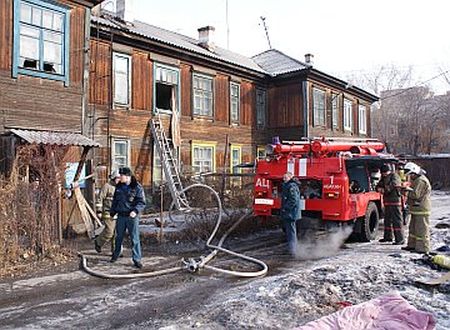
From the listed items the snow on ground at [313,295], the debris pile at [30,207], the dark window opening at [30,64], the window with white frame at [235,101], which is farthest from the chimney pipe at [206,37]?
the snow on ground at [313,295]

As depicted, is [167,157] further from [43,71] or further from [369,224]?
[369,224]

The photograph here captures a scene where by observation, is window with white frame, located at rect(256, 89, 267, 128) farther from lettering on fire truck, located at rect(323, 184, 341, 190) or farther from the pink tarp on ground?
the pink tarp on ground

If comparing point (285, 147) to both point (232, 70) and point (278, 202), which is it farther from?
point (232, 70)

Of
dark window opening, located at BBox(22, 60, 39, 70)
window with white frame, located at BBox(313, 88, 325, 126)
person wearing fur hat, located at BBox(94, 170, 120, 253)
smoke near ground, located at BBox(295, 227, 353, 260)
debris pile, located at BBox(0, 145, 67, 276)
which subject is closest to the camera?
debris pile, located at BBox(0, 145, 67, 276)

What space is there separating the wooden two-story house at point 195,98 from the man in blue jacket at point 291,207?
400 cm

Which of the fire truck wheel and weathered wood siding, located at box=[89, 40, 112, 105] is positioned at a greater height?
weathered wood siding, located at box=[89, 40, 112, 105]

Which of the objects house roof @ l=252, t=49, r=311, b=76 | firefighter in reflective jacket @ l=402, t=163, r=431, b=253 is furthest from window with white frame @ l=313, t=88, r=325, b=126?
firefighter in reflective jacket @ l=402, t=163, r=431, b=253

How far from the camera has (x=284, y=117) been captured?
2469 cm

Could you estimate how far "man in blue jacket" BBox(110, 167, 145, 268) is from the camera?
27.7ft

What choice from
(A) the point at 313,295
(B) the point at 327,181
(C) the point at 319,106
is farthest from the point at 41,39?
(C) the point at 319,106

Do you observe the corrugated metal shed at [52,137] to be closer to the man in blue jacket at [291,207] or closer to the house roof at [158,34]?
the house roof at [158,34]

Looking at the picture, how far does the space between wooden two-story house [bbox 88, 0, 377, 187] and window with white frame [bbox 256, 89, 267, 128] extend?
0.05 metres

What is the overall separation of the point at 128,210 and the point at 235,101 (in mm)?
14819

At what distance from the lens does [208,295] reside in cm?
661
